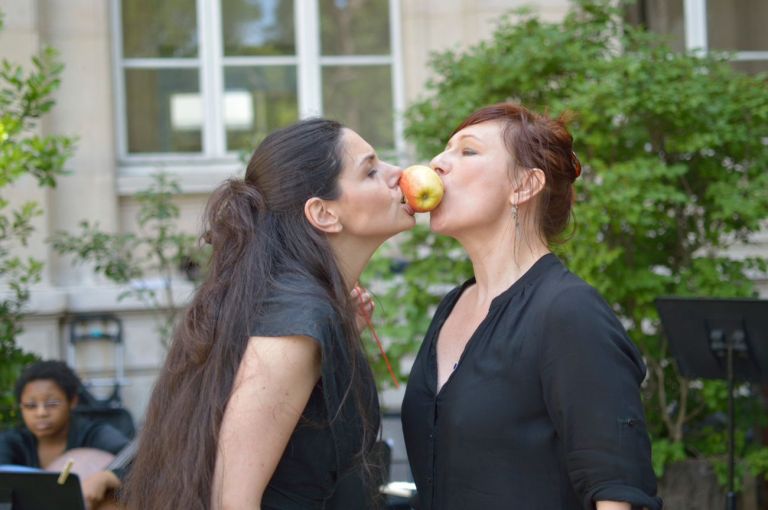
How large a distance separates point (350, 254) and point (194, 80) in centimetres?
572

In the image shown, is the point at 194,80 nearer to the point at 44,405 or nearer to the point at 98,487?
the point at 44,405

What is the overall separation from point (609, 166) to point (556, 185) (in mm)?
3139

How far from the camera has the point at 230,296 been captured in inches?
90.7

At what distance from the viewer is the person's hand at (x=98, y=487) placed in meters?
4.46

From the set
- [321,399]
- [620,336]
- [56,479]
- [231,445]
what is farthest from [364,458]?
[56,479]

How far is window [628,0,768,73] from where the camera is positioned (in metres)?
8.05

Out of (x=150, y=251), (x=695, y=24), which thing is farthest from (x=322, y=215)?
(x=695, y=24)

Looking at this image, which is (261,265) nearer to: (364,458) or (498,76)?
(364,458)

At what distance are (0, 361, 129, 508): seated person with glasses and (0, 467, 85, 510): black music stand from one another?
1.45 meters

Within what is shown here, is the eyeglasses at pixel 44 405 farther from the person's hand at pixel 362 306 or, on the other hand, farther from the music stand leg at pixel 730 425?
the music stand leg at pixel 730 425

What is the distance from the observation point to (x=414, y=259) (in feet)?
Answer: 19.2

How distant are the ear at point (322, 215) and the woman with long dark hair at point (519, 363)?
291 mm

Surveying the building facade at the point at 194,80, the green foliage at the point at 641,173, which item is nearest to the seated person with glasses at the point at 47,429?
the green foliage at the point at 641,173

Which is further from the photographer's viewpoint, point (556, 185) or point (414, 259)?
point (414, 259)
